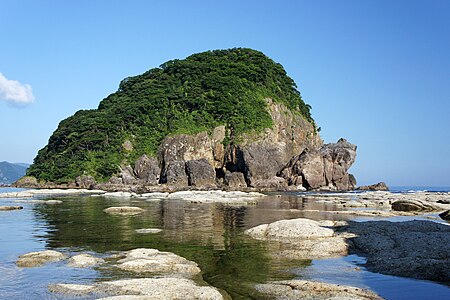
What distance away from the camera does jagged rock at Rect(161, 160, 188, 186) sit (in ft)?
377

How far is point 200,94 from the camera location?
14912cm

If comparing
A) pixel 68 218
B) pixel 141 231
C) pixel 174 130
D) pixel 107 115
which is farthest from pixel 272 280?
pixel 107 115

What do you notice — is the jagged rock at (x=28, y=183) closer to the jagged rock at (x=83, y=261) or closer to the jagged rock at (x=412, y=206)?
the jagged rock at (x=412, y=206)

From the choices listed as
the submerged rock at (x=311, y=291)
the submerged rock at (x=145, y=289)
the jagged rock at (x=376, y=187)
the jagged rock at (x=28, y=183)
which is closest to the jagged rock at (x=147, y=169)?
the jagged rock at (x=28, y=183)

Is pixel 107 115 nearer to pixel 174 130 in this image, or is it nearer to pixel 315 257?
pixel 174 130

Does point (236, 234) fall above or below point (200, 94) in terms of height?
below

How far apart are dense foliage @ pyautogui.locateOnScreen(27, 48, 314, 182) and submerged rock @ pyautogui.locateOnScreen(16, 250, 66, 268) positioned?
105 meters

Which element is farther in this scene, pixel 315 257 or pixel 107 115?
pixel 107 115

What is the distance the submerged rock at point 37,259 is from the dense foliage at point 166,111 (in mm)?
104831

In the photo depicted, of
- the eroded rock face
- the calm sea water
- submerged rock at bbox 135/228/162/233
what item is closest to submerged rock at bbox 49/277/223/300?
the calm sea water

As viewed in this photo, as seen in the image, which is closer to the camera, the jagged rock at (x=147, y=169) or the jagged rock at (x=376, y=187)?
the jagged rock at (x=147, y=169)

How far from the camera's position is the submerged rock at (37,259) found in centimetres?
1914

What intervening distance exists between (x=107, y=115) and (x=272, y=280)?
13369 centimetres

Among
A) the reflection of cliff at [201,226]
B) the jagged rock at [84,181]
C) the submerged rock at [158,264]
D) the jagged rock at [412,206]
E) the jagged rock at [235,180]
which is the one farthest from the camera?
the jagged rock at [84,181]
